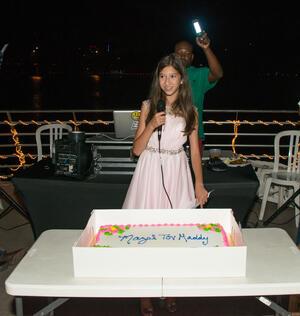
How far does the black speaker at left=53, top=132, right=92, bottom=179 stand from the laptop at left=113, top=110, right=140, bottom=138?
278 millimetres

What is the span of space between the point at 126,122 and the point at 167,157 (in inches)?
29.1

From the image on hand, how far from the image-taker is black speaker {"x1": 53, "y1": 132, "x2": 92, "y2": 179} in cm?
267

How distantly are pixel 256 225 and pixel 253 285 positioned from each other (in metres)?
2.62

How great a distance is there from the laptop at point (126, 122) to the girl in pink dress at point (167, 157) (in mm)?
611

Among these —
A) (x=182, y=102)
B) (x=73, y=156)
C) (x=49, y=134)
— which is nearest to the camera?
(x=182, y=102)

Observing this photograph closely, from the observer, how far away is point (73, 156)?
269 cm

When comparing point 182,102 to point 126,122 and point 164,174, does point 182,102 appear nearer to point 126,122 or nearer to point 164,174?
point 164,174

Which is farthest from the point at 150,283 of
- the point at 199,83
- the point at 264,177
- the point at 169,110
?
the point at 264,177

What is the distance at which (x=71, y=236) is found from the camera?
1.71 meters

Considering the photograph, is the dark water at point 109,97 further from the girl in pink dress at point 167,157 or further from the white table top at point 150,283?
the white table top at point 150,283

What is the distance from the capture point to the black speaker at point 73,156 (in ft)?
8.77

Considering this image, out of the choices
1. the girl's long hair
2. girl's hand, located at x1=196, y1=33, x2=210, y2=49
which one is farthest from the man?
the girl's long hair

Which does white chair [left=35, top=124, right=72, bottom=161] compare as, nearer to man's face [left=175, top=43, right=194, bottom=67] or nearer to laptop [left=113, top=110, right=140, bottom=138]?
laptop [left=113, top=110, right=140, bottom=138]

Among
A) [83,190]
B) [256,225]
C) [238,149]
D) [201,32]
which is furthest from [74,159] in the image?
[238,149]
